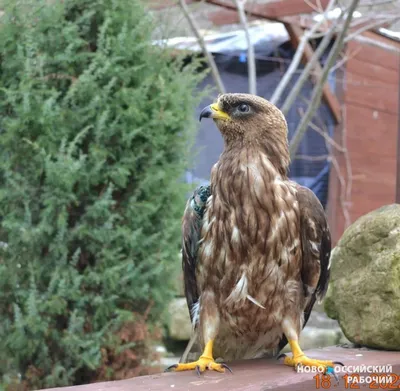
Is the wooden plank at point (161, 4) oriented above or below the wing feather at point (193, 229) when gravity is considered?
above

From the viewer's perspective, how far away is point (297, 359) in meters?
2.49

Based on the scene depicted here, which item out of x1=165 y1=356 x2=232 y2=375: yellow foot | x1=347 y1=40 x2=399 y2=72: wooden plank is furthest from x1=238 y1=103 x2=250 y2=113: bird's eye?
x1=347 y1=40 x2=399 y2=72: wooden plank

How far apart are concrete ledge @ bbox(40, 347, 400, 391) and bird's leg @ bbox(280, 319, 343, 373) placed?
0.04 meters

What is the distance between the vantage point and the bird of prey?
246 cm

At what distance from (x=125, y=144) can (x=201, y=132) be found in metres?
2.49

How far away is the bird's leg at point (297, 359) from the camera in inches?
95.8

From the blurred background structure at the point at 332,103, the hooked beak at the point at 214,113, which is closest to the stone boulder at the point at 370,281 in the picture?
the hooked beak at the point at 214,113

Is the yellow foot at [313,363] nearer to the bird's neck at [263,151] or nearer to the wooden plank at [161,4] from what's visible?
the bird's neck at [263,151]

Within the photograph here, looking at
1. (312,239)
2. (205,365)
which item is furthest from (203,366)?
(312,239)

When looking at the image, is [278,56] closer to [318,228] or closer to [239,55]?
[239,55]

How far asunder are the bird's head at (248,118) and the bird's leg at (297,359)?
74cm

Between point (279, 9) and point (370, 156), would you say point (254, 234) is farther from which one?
point (370, 156)

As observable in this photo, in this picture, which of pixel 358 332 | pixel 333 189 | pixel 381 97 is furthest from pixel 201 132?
pixel 358 332

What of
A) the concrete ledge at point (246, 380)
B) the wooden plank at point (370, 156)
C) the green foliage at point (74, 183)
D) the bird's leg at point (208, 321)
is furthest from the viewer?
the wooden plank at point (370, 156)
